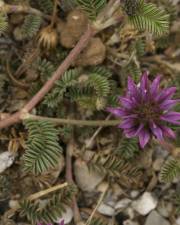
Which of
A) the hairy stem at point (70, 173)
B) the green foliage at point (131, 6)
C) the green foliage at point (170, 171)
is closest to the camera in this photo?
the green foliage at point (131, 6)

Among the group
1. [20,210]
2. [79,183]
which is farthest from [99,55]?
[20,210]

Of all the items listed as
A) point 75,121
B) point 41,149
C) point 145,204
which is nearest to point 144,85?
point 75,121

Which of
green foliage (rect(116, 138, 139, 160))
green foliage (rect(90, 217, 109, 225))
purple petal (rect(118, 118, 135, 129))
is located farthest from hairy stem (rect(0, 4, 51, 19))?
green foliage (rect(90, 217, 109, 225))

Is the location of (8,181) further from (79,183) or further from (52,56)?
(52,56)

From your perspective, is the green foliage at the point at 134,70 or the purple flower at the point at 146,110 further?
the green foliage at the point at 134,70

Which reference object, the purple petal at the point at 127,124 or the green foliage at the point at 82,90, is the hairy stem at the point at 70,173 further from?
the purple petal at the point at 127,124

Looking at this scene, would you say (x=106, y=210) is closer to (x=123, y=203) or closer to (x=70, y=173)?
(x=123, y=203)

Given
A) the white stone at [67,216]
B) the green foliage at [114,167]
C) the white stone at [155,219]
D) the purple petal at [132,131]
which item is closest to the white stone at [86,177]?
the green foliage at [114,167]
